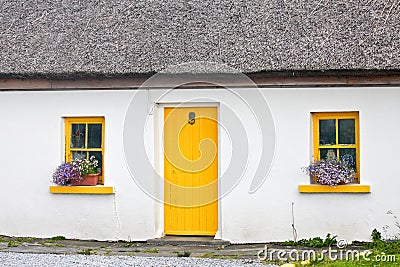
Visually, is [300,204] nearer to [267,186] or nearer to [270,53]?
[267,186]

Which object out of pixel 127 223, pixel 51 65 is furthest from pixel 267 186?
pixel 51 65

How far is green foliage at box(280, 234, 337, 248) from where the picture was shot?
37.1 ft

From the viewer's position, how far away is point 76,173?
1185 centimetres

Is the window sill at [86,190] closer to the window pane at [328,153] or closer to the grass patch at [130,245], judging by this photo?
the grass patch at [130,245]

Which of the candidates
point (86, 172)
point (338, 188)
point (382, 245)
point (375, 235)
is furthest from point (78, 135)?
point (382, 245)

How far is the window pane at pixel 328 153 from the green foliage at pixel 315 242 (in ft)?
3.57

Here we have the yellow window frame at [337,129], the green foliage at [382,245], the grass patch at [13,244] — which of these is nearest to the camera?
the green foliage at [382,245]

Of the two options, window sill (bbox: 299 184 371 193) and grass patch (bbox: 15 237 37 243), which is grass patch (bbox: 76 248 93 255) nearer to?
grass patch (bbox: 15 237 37 243)

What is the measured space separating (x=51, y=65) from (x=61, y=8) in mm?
1495

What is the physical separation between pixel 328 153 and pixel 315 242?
4.10ft

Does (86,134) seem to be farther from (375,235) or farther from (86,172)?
(375,235)

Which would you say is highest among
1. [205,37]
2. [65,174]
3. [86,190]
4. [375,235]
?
[205,37]

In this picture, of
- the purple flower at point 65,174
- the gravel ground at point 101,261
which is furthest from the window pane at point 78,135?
the gravel ground at point 101,261

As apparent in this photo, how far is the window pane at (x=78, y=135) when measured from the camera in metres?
12.1
